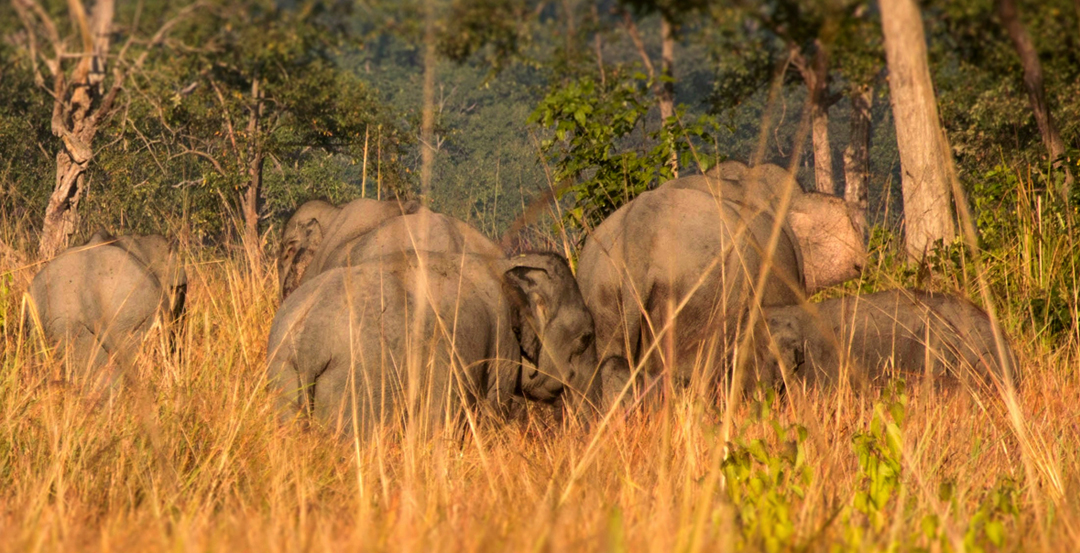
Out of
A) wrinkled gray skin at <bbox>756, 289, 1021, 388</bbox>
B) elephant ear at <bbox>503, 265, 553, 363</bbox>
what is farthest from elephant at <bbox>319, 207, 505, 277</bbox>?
wrinkled gray skin at <bbox>756, 289, 1021, 388</bbox>

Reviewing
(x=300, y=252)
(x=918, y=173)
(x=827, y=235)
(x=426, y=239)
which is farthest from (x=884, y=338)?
(x=300, y=252)

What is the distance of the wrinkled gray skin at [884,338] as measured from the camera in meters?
5.53

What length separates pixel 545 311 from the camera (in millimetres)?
4836

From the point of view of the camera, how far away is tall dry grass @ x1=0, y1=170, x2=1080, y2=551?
2.52m

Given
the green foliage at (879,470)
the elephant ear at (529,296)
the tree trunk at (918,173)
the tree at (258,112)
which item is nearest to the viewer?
the green foliage at (879,470)

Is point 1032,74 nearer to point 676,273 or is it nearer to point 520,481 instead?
point 676,273

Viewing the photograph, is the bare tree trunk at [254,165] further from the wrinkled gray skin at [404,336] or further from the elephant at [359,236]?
the wrinkled gray skin at [404,336]

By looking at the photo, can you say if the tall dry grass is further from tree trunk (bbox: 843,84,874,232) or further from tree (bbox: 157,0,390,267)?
tree trunk (bbox: 843,84,874,232)

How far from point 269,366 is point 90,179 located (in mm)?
5451

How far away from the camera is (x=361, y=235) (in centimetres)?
555

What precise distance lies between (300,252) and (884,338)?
334 cm

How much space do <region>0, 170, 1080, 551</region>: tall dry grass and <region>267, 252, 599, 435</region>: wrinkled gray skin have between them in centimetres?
18


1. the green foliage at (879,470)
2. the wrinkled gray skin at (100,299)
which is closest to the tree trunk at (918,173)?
the green foliage at (879,470)

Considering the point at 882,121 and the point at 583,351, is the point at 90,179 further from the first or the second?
the point at 882,121
